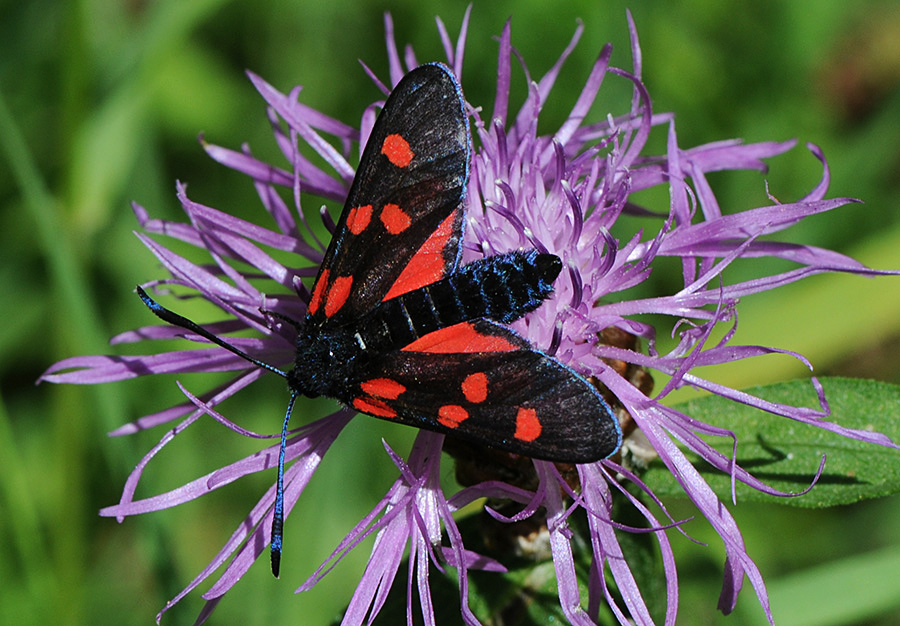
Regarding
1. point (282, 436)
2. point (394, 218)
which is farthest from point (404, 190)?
point (282, 436)

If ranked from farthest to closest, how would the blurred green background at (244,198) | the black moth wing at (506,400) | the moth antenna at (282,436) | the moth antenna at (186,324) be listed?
the blurred green background at (244,198) → the moth antenna at (186,324) → the moth antenna at (282,436) → the black moth wing at (506,400)

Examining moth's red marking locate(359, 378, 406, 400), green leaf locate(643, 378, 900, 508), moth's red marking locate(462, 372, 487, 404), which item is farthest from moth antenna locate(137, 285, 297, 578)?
green leaf locate(643, 378, 900, 508)

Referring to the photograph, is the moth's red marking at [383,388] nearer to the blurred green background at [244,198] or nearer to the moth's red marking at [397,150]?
the moth's red marking at [397,150]

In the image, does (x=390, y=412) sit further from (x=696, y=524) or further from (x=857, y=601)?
(x=696, y=524)

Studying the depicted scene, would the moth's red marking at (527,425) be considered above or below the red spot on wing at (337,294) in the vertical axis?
below

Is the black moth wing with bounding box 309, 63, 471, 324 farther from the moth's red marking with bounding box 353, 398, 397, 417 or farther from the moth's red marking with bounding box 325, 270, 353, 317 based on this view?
the moth's red marking with bounding box 353, 398, 397, 417

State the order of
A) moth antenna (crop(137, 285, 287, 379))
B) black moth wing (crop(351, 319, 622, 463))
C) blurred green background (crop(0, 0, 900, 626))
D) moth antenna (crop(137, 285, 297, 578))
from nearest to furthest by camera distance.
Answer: black moth wing (crop(351, 319, 622, 463)) → moth antenna (crop(137, 285, 297, 578)) → moth antenna (crop(137, 285, 287, 379)) → blurred green background (crop(0, 0, 900, 626))

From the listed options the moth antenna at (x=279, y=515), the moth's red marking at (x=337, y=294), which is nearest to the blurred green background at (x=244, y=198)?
the moth antenna at (x=279, y=515)
